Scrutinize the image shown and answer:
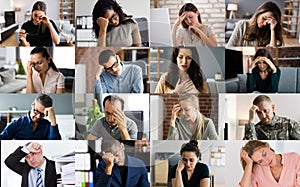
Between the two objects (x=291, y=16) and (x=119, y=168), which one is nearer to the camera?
(x=291, y=16)

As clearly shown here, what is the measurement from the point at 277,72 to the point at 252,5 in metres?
0.37

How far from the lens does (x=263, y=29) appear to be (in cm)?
317

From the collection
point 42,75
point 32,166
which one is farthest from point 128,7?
point 32,166

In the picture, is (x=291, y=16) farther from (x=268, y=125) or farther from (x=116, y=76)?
(x=116, y=76)

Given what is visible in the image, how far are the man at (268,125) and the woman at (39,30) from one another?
3.60 feet

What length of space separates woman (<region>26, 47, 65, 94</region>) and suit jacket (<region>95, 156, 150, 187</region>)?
479 mm

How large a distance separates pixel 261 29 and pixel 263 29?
11 millimetres

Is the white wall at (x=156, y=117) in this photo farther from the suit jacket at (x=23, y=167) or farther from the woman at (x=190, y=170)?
the suit jacket at (x=23, y=167)

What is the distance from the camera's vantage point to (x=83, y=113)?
3227 mm

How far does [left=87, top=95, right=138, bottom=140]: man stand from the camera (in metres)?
3.21

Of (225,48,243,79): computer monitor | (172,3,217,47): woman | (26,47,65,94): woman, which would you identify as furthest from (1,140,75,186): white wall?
(225,48,243,79): computer monitor

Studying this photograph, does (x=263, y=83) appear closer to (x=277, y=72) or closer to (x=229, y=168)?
(x=277, y=72)

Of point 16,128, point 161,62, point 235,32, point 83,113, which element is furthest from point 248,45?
point 16,128

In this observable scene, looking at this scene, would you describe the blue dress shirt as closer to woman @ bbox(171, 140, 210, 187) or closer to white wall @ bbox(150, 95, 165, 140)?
white wall @ bbox(150, 95, 165, 140)
